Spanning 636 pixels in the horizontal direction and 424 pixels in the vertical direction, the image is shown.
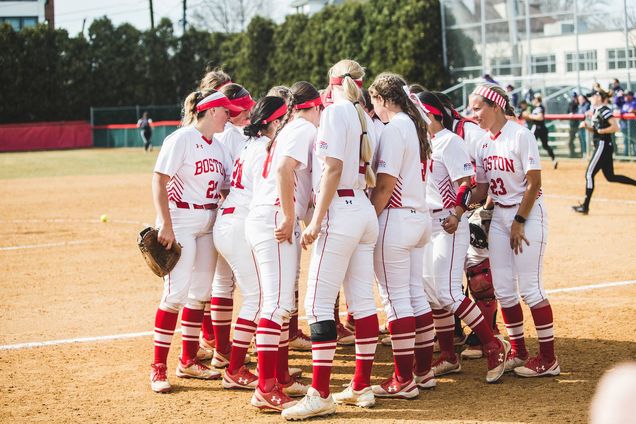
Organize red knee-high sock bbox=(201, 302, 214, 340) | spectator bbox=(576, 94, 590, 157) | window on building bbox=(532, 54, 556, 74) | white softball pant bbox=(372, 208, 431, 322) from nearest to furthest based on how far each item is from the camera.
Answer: white softball pant bbox=(372, 208, 431, 322) < red knee-high sock bbox=(201, 302, 214, 340) < spectator bbox=(576, 94, 590, 157) < window on building bbox=(532, 54, 556, 74)

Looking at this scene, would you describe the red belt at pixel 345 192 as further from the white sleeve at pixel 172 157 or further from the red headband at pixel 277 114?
the white sleeve at pixel 172 157

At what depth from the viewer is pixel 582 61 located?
112 feet

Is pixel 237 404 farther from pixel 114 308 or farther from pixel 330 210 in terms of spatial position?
pixel 114 308

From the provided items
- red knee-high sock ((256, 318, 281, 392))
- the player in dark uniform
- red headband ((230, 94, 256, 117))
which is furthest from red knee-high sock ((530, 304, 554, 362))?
the player in dark uniform

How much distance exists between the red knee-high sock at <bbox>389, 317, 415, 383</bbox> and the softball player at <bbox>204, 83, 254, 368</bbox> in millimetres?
1671

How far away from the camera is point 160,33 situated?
58.7 m

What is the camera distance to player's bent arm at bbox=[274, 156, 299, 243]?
5.64 m

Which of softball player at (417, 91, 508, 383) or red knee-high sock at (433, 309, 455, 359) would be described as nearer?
softball player at (417, 91, 508, 383)

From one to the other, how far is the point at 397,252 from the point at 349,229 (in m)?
0.52

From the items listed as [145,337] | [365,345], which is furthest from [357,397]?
[145,337]

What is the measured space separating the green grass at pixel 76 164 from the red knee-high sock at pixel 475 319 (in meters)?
25.5

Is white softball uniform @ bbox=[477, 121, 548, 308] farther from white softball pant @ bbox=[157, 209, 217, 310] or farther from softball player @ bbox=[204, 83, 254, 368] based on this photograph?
white softball pant @ bbox=[157, 209, 217, 310]

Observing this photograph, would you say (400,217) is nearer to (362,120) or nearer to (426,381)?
(362,120)

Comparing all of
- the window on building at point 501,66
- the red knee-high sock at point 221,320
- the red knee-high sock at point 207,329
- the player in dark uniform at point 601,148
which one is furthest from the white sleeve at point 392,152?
the window on building at point 501,66
